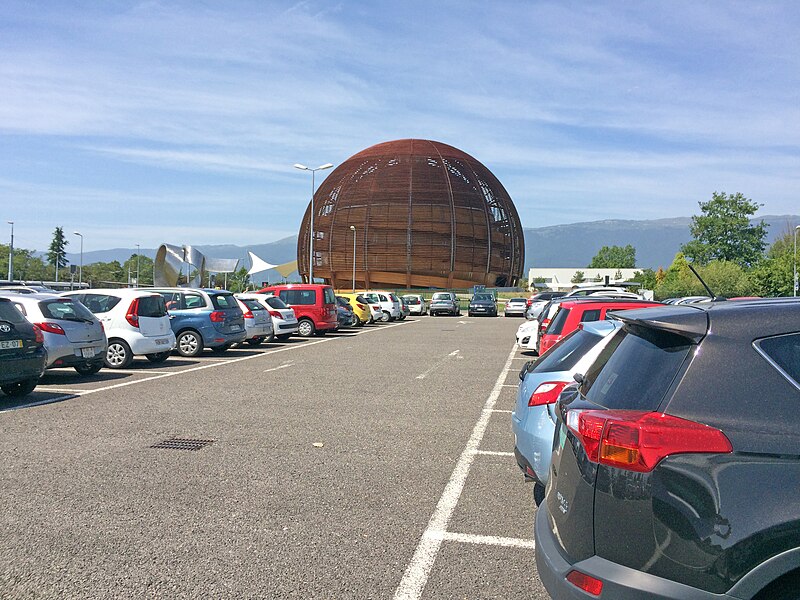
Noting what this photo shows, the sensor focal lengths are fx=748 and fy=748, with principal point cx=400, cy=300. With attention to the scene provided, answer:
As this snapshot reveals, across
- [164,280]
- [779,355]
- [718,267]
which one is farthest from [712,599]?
[164,280]

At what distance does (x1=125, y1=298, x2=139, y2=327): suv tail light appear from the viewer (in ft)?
50.9

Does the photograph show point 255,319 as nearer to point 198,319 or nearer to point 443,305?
point 198,319

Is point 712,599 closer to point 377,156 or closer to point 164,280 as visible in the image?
point 164,280

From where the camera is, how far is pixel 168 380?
44.3 ft

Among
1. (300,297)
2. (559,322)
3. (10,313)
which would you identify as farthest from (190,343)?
(559,322)

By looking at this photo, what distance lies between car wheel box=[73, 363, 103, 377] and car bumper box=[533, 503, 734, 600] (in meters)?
12.3

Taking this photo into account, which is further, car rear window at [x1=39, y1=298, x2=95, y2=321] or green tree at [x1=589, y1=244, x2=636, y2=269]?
green tree at [x1=589, y1=244, x2=636, y2=269]

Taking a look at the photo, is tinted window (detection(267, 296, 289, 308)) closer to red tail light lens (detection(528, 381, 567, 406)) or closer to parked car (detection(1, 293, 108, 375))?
parked car (detection(1, 293, 108, 375))

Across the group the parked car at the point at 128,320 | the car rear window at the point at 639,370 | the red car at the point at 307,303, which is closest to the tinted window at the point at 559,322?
the parked car at the point at 128,320

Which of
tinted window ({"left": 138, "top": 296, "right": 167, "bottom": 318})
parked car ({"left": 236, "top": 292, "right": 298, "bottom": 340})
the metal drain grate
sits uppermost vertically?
Result: tinted window ({"left": 138, "top": 296, "right": 167, "bottom": 318})

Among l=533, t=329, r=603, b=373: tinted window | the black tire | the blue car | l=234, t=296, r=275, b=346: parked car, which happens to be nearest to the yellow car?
l=234, t=296, r=275, b=346: parked car

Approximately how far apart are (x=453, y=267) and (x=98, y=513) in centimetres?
9743

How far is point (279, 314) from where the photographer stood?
23.7 m

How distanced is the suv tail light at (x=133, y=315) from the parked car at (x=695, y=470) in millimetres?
13949
